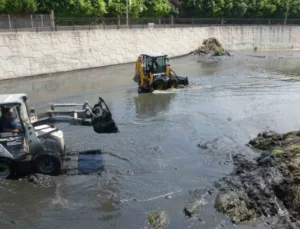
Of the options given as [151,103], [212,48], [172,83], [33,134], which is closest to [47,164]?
[33,134]

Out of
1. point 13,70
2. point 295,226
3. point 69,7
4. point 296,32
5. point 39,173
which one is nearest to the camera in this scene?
point 295,226

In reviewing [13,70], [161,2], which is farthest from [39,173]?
[161,2]

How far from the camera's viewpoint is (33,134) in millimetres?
8953

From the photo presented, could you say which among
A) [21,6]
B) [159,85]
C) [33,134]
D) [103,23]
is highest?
[21,6]

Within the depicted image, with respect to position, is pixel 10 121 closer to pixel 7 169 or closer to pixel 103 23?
pixel 7 169

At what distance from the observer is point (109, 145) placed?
12031 mm

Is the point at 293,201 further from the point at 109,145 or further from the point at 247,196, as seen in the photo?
the point at 109,145

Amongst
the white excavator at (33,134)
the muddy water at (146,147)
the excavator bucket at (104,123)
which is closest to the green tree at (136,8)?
the muddy water at (146,147)

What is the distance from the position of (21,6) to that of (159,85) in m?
18.2

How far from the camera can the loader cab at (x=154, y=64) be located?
20300mm

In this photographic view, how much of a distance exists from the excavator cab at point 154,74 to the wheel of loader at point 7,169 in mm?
12125

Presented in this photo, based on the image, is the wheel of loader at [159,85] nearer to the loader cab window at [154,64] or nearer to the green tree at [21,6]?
the loader cab window at [154,64]

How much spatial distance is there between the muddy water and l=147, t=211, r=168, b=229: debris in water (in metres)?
0.14

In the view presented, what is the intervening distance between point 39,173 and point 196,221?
4.16m
